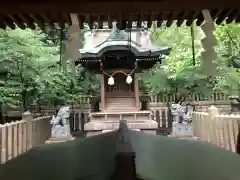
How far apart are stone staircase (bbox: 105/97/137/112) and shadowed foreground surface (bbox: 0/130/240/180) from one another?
9986 millimetres

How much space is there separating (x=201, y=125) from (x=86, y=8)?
8.34 metres

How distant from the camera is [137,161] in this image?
1.78 m

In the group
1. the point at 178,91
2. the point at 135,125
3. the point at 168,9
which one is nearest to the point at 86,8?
the point at 168,9

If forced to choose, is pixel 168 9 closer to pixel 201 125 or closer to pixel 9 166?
pixel 9 166

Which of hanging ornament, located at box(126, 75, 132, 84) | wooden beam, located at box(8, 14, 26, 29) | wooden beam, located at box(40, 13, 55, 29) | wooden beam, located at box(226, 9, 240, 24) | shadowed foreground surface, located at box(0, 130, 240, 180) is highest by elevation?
hanging ornament, located at box(126, 75, 132, 84)

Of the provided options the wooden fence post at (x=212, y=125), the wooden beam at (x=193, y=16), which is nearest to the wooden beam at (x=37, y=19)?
the wooden beam at (x=193, y=16)

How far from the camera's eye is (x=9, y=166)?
7.12ft

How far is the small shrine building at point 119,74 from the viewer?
11.8 metres

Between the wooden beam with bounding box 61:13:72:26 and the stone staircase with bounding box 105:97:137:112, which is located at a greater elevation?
the wooden beam with bounding box 61:13:72:26

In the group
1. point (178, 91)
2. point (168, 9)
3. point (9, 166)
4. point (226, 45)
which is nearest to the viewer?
point (9, 166)

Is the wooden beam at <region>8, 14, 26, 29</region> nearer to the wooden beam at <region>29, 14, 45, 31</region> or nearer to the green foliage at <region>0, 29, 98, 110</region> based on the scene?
the wooden beam at <region>29, 14, 45, 31</region>

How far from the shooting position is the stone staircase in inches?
487

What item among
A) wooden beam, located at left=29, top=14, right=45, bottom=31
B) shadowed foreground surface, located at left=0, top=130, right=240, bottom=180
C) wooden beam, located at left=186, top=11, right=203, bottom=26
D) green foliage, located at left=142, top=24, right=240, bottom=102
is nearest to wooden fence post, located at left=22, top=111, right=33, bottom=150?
green foliage, located at left=142, top=24, right=240, bottom=102

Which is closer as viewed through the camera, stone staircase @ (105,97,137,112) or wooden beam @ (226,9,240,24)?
wooden beam @ (226,9,240,24)
